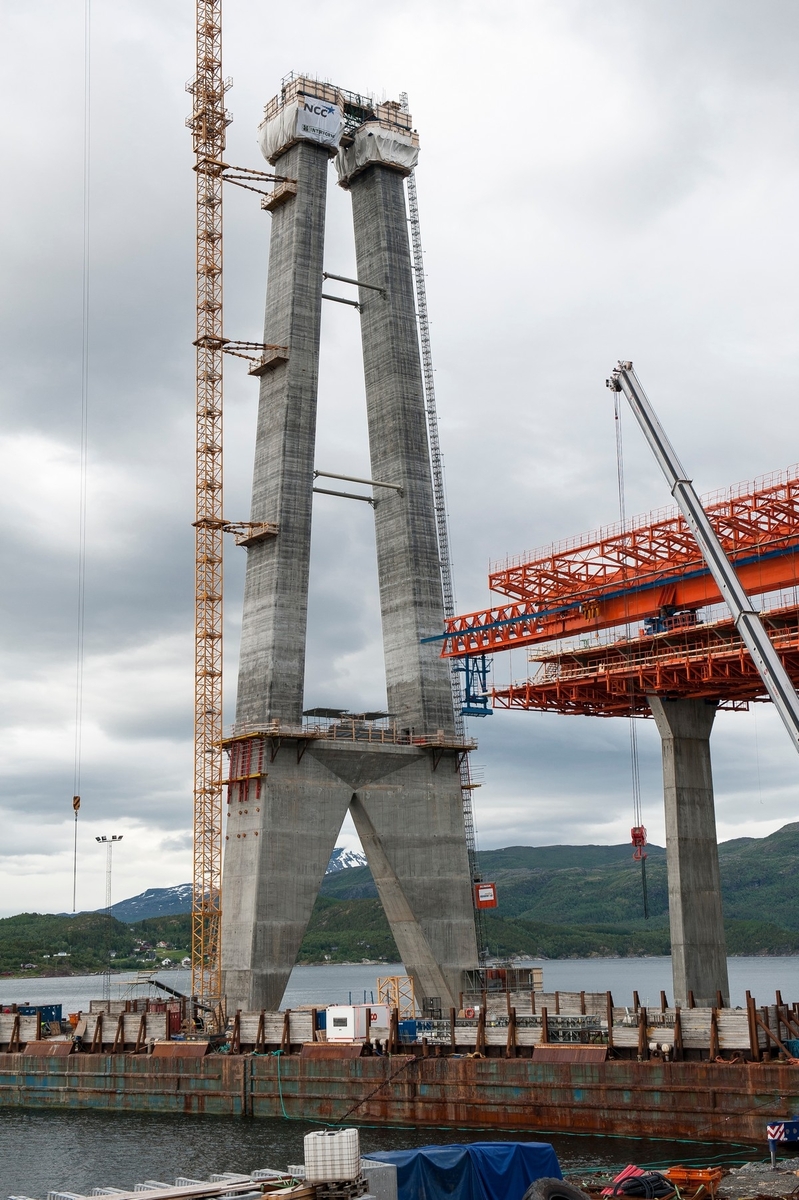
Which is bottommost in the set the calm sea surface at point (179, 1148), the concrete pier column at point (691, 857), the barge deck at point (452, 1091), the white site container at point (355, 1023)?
the calm sea surface at point (179, 1148)

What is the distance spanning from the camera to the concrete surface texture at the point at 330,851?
6638 cm

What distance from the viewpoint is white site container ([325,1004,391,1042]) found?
54.3 m

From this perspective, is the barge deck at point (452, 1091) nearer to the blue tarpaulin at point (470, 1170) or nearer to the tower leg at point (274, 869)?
the tower leg at point (274, 869)

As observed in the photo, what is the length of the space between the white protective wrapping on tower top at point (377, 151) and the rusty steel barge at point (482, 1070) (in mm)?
48348

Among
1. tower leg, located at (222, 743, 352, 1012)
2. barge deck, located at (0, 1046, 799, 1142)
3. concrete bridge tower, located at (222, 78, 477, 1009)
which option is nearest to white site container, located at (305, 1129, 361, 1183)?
barge deck, located at (0, 1046, 799, 1142)

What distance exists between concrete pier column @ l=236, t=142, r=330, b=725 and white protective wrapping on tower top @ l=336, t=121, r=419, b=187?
338 cm

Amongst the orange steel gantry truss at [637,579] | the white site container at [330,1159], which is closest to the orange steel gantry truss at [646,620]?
the orange steel gantry truss at [637,579]

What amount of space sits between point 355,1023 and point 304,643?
2166 cm

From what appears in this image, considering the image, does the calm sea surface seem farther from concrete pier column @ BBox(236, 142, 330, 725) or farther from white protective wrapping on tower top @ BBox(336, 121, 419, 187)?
white protective wrapping on tower top @ BBox(336, 121, 419, 187)

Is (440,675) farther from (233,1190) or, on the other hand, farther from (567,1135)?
(233,1190)

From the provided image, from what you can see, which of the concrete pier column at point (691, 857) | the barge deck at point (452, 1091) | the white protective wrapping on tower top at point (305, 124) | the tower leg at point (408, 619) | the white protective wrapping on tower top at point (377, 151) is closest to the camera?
the barge deck at point (452, 1091)

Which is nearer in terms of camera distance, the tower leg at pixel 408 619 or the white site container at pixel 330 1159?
the white site container at pixel 330 1159

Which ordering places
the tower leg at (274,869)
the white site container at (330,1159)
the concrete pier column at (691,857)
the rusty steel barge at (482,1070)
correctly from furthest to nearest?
the tower leg at (274,869)
the concrete pier column at (691,857)
the rusty steel barge at (482,1070)
the white site container at (330,1159)

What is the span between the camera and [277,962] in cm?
6619
